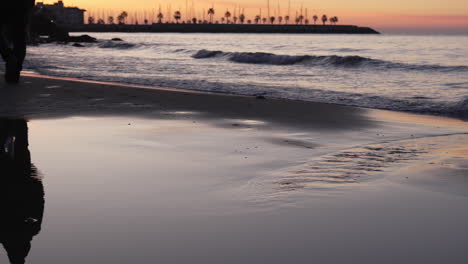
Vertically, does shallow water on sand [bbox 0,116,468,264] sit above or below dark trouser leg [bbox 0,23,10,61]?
below

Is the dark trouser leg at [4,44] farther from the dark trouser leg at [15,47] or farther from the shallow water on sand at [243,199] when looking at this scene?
the shallow water on sand at [243,199]

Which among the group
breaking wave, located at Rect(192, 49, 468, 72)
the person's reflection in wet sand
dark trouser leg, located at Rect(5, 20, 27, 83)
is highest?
dark trouser leg, located at Rect(5, 20, 27, 83)

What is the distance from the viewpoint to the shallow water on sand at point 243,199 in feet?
10.7

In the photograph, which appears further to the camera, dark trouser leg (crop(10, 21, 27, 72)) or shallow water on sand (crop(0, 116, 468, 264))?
dark trouser leg (crop(10, 21, 27, 72))

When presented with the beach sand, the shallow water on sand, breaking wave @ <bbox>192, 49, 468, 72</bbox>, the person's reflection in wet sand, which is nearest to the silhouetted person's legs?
the beach sand

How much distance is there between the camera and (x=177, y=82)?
1745 centimetres

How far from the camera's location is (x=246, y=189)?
15.3 ft

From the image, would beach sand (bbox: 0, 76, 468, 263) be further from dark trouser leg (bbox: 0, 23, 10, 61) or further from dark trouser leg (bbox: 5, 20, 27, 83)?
dark trouser leg (bbox: 0, 23, 10, 61)

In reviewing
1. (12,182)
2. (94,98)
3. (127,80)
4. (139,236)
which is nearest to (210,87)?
(127,80)

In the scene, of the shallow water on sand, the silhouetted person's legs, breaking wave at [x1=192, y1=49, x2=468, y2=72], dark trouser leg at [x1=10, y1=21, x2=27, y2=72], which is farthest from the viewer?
breaking wave at [x1=192, y1=49, x2=468, y2=72]

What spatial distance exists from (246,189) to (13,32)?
9.18 meters

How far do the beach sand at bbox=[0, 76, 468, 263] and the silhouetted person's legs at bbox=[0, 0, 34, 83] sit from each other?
2.66 metres

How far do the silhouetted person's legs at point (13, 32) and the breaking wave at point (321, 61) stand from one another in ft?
59.0

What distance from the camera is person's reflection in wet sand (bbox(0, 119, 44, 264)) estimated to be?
330 cm
